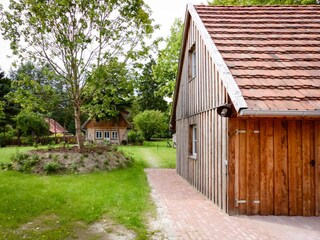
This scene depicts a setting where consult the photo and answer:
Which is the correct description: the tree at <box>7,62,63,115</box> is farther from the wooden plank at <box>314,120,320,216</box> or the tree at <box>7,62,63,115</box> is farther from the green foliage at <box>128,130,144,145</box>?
the green foliage at <box>128,130,144,145</box>

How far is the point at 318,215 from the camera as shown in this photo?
24.6 feet

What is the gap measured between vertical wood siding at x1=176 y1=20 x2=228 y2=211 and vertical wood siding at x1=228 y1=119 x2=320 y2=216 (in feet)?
1.31

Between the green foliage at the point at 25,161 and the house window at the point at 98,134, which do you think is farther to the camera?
the house window at the point at 98,134

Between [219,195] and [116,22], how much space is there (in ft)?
40.9

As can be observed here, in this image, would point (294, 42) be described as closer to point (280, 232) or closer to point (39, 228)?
point (280, 232)

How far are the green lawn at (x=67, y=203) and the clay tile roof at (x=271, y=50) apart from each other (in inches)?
168

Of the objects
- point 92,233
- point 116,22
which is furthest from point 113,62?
point 92,233

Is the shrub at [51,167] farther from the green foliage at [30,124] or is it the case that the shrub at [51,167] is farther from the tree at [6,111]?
the tree at [6,111]

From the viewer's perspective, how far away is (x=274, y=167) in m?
7.55

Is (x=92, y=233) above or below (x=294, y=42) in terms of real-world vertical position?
below

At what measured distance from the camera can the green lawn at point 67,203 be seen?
6.62 m

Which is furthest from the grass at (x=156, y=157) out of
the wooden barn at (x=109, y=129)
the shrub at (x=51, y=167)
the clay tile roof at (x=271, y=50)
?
the wooden barn at (x=109, y=129)

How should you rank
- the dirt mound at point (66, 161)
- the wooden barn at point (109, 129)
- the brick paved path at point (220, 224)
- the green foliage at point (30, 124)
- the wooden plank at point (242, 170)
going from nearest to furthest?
1. the brick paved path at point (220, 224)
2. the wooden plank at point (242, 170)
3. the dirt mound at point (66, 161)
4. the green foliage at point (30, 124)
5. the wooden barn at point (109, 129)

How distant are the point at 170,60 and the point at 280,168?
66.1 feet
